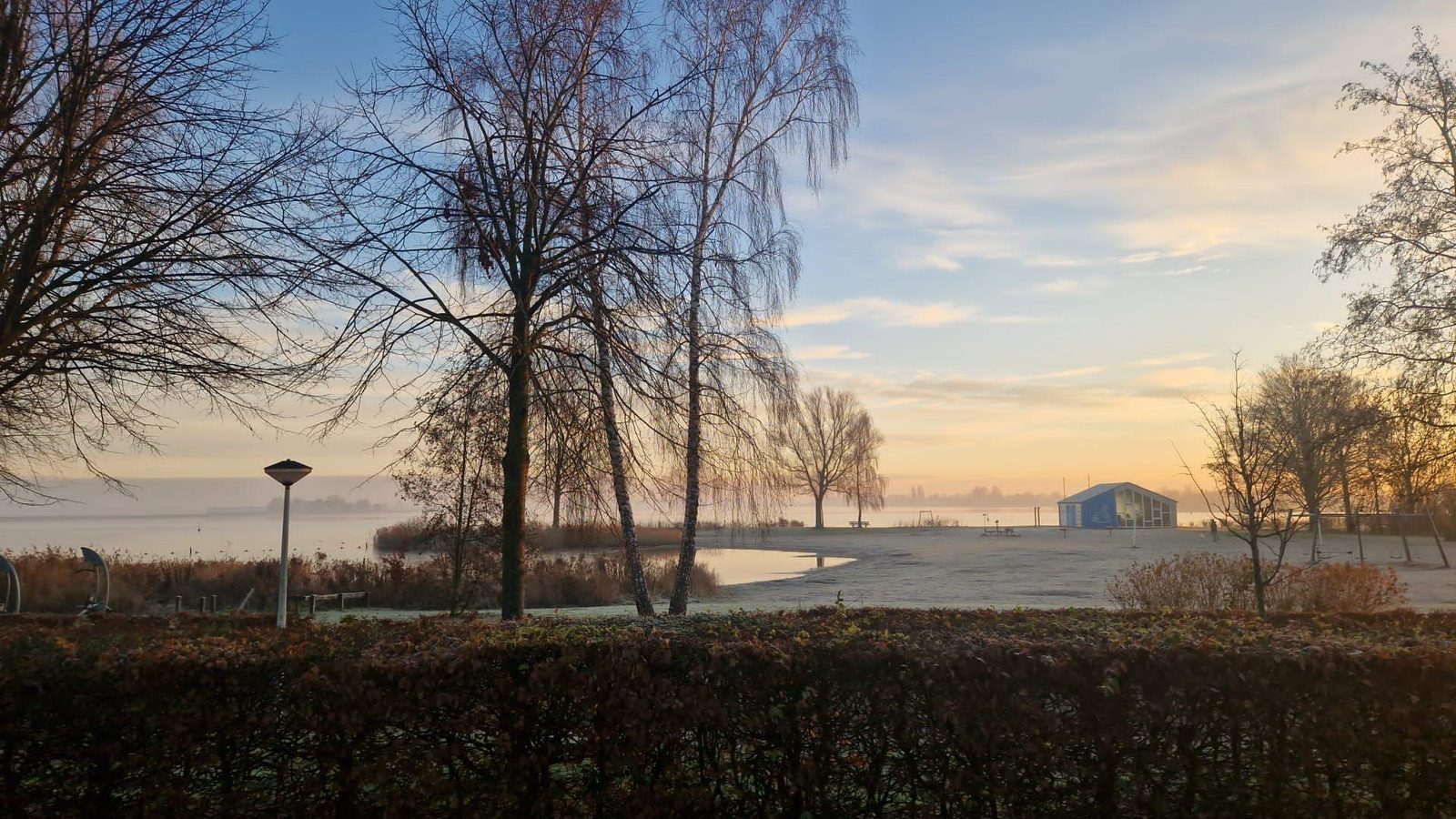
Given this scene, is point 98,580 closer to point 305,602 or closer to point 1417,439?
point 305,602

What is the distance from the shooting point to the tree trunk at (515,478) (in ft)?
32.9

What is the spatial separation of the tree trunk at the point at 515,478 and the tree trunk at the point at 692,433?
6.38 feet

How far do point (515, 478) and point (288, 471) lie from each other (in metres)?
3.71

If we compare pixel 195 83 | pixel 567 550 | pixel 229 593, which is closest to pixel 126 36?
pixel 195 83

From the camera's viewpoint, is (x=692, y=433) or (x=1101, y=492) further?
(x=1101, y=492)

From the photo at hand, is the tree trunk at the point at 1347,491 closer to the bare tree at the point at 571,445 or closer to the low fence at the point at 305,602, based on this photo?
the bare tree at the point at 571,445

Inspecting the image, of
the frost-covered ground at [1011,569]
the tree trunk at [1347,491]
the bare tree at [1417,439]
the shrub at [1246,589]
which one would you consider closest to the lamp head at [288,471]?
the frost-covered ground at [1011,569]

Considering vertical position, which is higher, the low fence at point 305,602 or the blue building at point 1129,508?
the blue building at point 1129,508

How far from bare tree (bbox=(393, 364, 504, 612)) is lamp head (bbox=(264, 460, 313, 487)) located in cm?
159

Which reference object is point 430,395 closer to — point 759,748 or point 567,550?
point 759,748

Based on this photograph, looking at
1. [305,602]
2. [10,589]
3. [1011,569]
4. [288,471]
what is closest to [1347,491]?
[1011,569]

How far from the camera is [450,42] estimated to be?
36.2 feet

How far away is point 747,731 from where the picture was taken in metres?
4.54

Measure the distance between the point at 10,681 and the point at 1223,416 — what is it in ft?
49.8
